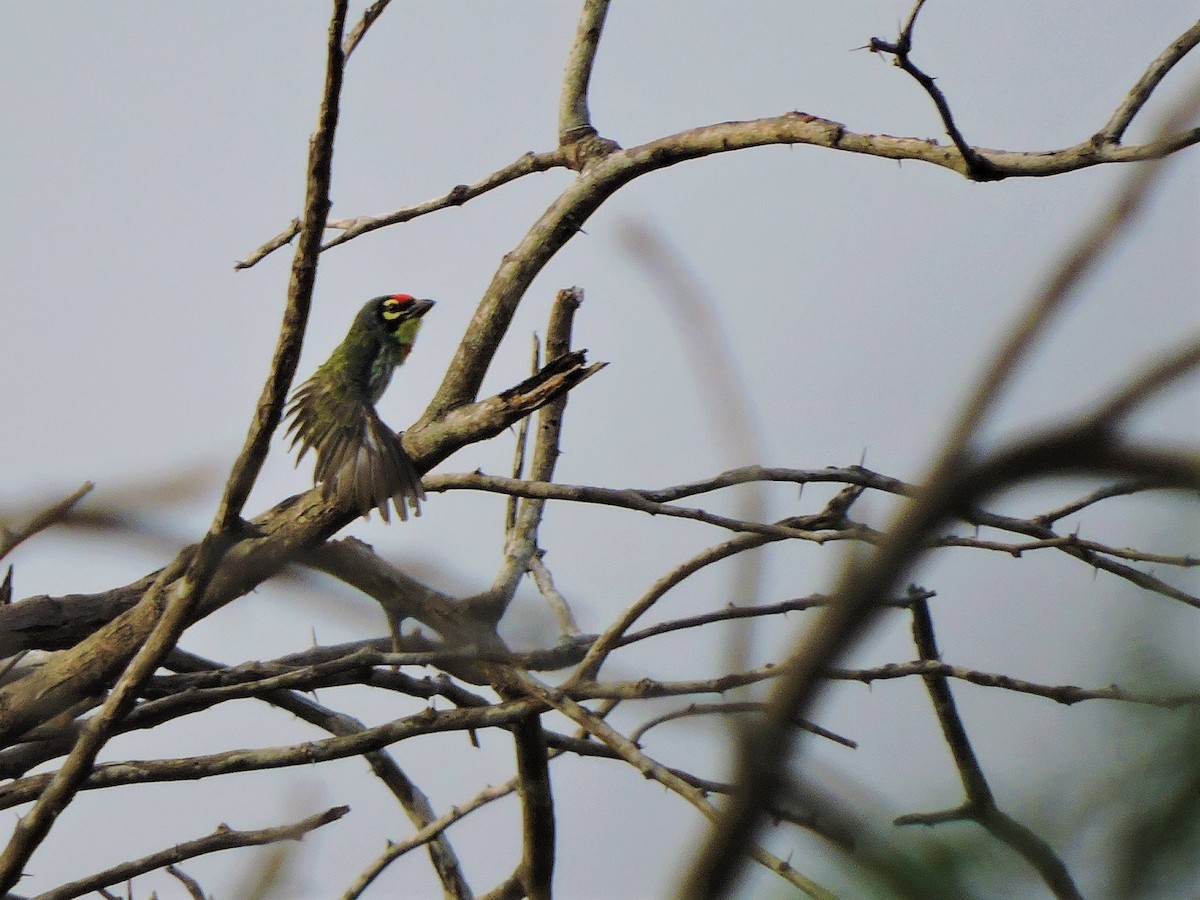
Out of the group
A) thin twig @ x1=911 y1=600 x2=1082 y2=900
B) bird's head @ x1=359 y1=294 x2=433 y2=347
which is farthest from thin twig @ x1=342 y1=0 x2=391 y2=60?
bird's head @ x1=359 y1=294 x2=433 y2=347

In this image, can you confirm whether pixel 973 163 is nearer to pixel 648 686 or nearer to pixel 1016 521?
pixel 1016 521

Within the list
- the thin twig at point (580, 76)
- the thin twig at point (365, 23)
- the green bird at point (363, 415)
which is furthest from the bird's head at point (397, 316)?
the thin twig at point (365, 23)

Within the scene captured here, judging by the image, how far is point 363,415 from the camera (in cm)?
610

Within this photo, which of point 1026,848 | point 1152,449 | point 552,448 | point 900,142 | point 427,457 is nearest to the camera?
point 1152,449

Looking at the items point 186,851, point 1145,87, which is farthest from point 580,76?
point 186,851

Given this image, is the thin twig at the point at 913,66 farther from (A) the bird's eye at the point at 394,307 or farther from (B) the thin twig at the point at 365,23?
(A) the bird's eye at the point at 394,307

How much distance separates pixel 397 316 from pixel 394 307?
107 millimetres

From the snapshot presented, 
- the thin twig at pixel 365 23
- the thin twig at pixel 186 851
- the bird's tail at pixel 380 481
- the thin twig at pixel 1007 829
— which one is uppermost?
the thin twig at pixel 365 23

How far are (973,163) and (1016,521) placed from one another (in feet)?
3.75

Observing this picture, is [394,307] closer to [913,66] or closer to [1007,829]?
[913,66]

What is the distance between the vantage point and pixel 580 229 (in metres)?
5.05

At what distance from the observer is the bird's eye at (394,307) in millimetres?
8305

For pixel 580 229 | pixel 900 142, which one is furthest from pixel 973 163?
pixel 580 229

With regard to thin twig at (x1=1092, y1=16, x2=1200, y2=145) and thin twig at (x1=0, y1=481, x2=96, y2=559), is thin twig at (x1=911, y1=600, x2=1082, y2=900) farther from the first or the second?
thin twig at (x1=1092, y1=16, x2=1200, y2=145)
